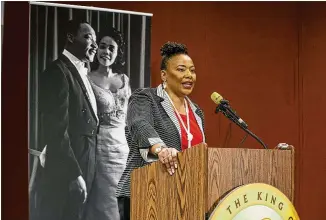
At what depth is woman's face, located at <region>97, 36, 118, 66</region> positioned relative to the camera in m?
3.49

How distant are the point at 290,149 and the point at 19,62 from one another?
1.81 m

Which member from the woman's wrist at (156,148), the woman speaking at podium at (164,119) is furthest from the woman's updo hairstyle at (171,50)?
the woman's wrist at (156,148)

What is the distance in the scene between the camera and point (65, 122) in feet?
10.9

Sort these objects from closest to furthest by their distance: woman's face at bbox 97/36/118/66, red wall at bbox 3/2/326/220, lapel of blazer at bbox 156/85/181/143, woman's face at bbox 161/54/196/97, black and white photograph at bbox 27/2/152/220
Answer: lapel of blazer at bbox 156/85/181/143 < woman's face at bbox 161/54/196/97 < black and white photograph at bbox 27/2/152/220 < woman's face at bbox 97/36/118/66 < red wall at bbox 3/2/326/220

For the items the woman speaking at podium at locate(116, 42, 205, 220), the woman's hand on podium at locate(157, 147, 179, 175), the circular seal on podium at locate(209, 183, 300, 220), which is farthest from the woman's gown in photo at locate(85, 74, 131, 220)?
the circular seal on podium at locate(209, 183, 300, 220)

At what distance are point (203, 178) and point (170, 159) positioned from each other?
0.59ft

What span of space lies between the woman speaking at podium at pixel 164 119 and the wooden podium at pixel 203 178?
136mm

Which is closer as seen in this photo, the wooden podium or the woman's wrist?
the wooden podium

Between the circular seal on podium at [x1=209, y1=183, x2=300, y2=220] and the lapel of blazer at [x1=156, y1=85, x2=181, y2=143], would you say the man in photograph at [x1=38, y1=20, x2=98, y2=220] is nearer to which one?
the lapel of blazer at [x1=156, y1=85, x2=181, y2=143]

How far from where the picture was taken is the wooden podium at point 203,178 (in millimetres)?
1850

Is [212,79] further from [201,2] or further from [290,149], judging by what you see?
[290,149]

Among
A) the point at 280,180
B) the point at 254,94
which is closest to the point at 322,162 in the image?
the point at 254,94

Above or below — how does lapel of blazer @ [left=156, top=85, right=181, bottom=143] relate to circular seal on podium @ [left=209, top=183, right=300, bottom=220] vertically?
above

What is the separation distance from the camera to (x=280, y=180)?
209cm
